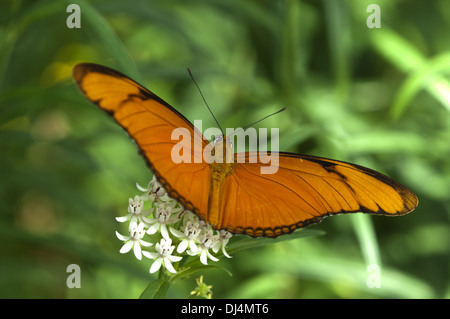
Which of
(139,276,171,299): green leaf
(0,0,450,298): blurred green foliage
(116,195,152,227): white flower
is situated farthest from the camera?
(0,0,450,298): blurred green foliage

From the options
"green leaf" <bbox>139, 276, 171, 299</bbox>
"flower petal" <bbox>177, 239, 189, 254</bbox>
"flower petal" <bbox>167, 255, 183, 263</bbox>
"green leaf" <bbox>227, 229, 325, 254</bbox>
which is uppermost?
"green leaf" <bbox>227, 229, 325, 254</bbox>

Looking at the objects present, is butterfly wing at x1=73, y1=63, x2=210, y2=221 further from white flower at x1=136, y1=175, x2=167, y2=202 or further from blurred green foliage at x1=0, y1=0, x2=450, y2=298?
blurred green foliage at x1=0, y1=0, x2=450, y2=298

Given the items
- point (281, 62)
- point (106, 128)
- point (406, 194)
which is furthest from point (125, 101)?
point (106, 128)

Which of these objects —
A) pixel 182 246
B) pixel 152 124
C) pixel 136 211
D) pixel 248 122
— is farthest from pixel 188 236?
pixel 248 122

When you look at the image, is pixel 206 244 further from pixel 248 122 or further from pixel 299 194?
pixel 248 122

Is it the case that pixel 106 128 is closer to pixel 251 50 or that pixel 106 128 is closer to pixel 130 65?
pixel 251 50

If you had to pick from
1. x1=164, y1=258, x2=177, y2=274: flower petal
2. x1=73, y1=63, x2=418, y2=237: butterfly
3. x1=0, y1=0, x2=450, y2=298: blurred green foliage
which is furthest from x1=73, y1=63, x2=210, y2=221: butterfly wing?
x1=0, y1=0, x2=450, y2=298: blurred green foliage
